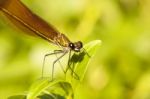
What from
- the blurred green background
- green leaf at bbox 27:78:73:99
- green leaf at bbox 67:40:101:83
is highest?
the blurred green background

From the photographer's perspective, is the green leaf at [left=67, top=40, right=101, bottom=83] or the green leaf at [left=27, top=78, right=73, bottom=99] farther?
the green leaf at [left=67, top=40, right=101, bottom=83]

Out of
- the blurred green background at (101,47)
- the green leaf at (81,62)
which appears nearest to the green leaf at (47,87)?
the green leaf at (81,62)

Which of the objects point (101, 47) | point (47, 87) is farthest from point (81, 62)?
point (101, 47)

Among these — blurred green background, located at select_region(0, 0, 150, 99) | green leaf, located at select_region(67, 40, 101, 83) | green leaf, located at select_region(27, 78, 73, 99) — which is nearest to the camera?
green leaf, located at select_region(27, 78, 73, 99)

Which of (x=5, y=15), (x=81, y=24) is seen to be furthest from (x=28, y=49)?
(x=5, y=15)

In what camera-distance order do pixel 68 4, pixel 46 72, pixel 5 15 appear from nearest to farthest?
pixel 5 15 < pixel 46 72 < pixel 68 4

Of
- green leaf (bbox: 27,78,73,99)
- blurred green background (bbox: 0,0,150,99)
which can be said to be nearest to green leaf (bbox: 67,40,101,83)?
green leaf (bbox: 27,78,73,99)

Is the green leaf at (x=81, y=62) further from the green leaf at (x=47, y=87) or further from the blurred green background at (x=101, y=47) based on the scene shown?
the blurred green background at (x=101, y=47)

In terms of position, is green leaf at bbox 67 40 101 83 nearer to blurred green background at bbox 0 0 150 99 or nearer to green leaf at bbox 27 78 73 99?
green leaf at bbox 27 78 73 99

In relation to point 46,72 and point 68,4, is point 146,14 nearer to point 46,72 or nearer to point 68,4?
point 68,4
